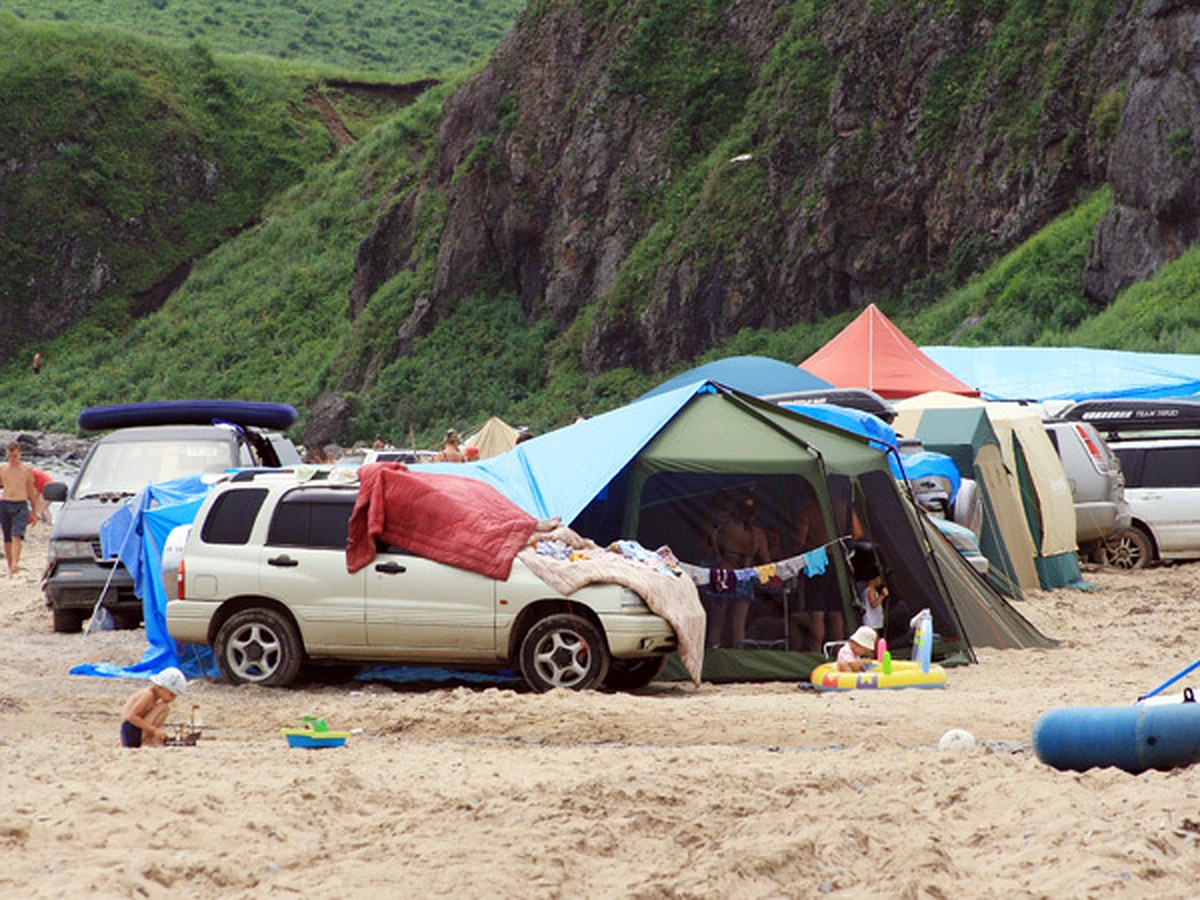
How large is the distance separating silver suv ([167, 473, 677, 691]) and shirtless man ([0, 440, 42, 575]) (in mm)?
10118

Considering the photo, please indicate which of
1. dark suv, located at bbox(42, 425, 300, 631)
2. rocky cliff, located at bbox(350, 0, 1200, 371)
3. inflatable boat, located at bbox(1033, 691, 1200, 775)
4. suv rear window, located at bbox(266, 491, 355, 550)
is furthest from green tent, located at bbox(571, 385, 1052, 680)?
rocky cliff, located at bbox(350, 0, 1200, 371)

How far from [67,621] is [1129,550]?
13.5 metres

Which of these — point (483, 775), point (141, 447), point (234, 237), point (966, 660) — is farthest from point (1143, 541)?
point (234, 237)

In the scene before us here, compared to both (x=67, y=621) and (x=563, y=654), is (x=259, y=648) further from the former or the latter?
(x=67, y=621)

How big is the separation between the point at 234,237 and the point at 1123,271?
6165 centimetres

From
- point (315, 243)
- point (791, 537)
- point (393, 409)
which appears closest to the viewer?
point (791, 537)

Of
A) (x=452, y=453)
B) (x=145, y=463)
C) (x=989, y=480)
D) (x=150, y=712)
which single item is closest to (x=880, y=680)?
Result: (x=150, y=712)

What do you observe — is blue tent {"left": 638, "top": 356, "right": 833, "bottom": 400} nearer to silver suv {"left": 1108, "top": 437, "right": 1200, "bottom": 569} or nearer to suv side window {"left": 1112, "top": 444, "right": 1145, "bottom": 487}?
suv side window {"left": 1112, "top": 444, "right": 1145, "bottom": 487}

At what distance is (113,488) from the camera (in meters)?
17.4

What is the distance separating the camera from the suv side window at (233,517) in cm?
1362

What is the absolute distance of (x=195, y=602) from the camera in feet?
43.9

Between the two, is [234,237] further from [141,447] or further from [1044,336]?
[141,447]

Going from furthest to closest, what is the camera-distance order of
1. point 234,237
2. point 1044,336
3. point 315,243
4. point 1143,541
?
point 234,237
point 315,243
point 1044,336
point 1143,541

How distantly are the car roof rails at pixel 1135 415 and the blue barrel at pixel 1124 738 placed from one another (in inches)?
641
